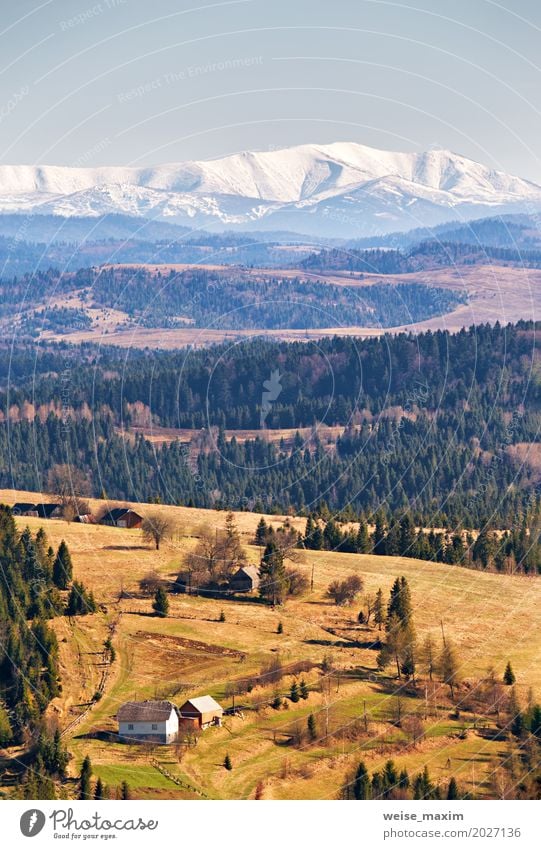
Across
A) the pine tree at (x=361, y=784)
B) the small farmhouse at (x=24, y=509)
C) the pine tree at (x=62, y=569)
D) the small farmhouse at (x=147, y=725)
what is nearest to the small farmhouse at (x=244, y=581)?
the pine tree at (x=62, y=569)

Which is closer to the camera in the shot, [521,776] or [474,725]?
[521,776]

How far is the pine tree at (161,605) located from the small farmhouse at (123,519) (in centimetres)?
4521

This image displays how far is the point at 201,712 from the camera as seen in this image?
11331 centimetres

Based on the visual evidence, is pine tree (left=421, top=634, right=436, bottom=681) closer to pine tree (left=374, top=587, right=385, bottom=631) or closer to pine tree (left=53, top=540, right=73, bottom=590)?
pine tree (left=374, top=587, right=385, bottom=631)

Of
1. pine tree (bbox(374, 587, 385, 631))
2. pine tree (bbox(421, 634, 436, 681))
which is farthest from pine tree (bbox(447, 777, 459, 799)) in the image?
pine tree (bbox(374, 587, 385, 631))

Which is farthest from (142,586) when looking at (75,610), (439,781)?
(439,781)

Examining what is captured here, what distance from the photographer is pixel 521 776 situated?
338 ft

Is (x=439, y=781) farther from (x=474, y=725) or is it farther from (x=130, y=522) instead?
(x=130, y=522)

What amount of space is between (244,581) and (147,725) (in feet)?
137

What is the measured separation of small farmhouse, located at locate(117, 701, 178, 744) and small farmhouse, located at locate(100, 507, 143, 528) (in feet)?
237

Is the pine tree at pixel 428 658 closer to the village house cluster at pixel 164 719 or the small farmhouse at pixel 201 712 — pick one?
the village house cluster at pixel 164 719

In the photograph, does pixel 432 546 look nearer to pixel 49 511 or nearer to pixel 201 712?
pixel 49 511

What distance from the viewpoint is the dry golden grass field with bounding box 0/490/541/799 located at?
10450cm

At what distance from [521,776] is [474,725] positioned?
14.7 metres
